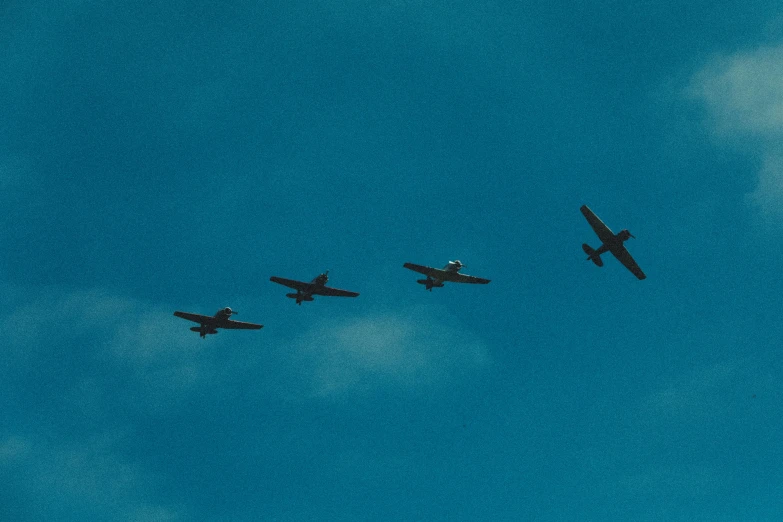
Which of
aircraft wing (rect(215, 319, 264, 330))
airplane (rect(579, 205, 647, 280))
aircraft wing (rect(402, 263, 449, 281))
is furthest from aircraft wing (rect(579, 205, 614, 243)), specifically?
aircraft wing (rect(215, 319, 264, 330))

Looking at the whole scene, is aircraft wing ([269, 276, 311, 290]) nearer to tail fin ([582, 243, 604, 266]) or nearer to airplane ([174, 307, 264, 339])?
airplane ([174, 307, 264, 339])

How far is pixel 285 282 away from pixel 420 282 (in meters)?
24.8

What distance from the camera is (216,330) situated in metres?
116

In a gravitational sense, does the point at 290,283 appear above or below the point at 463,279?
below

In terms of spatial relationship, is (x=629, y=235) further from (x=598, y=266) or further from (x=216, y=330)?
(x=216, y=330)

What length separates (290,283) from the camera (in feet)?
369

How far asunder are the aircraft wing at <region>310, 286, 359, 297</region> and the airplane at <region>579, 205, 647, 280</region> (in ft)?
147

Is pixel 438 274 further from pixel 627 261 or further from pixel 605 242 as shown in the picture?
pixel 627 261

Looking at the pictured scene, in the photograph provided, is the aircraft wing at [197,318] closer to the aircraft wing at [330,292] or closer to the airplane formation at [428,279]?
the airplane formation at [428,279]

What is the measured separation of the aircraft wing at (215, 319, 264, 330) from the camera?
11494 centimetres

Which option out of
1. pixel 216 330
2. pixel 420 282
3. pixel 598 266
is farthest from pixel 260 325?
pixel 598 266

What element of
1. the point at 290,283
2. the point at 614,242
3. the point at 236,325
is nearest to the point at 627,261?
the point at 614,242

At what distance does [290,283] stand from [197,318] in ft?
58.9

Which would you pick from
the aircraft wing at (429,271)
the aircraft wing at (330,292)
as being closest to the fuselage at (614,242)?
the aircraft wing at (429,271)
